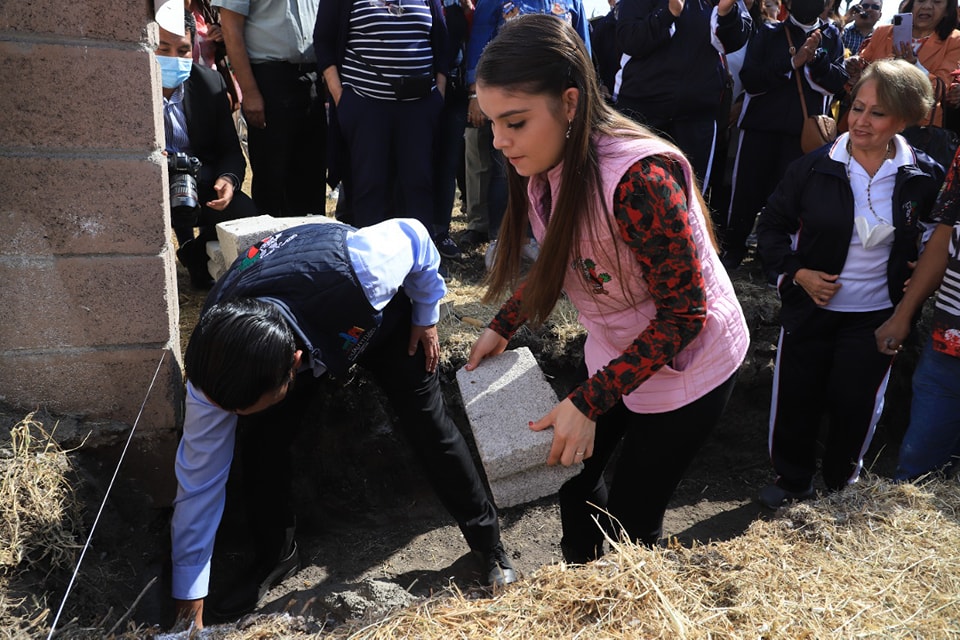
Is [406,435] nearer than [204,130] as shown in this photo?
Yes

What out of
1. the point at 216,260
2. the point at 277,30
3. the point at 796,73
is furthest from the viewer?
the point at 796,73

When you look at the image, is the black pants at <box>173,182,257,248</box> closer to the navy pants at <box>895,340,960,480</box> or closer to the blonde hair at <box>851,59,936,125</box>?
the blonde hair at <box>851,59,936,125</box>

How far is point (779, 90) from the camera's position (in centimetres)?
492

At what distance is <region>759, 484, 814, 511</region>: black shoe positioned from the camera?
378 centimetres

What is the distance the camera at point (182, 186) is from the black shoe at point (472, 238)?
8.47ft

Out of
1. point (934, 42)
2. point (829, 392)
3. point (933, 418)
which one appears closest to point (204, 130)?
point (829, 392)

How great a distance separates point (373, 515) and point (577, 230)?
94.6 inches

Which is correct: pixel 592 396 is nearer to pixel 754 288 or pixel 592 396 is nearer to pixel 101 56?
pixel 101 56

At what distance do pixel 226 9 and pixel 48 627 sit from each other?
332 cm

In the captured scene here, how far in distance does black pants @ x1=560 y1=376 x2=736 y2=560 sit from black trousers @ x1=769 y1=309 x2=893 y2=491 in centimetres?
140

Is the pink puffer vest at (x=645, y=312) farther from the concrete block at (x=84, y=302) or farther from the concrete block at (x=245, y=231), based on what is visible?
the concrete block at (x=245, y=231)

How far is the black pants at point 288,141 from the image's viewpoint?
4.46 m

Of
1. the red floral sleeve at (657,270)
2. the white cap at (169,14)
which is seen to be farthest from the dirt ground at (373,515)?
the white cap at (169,14)

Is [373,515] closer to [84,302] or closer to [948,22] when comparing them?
[84,302]
